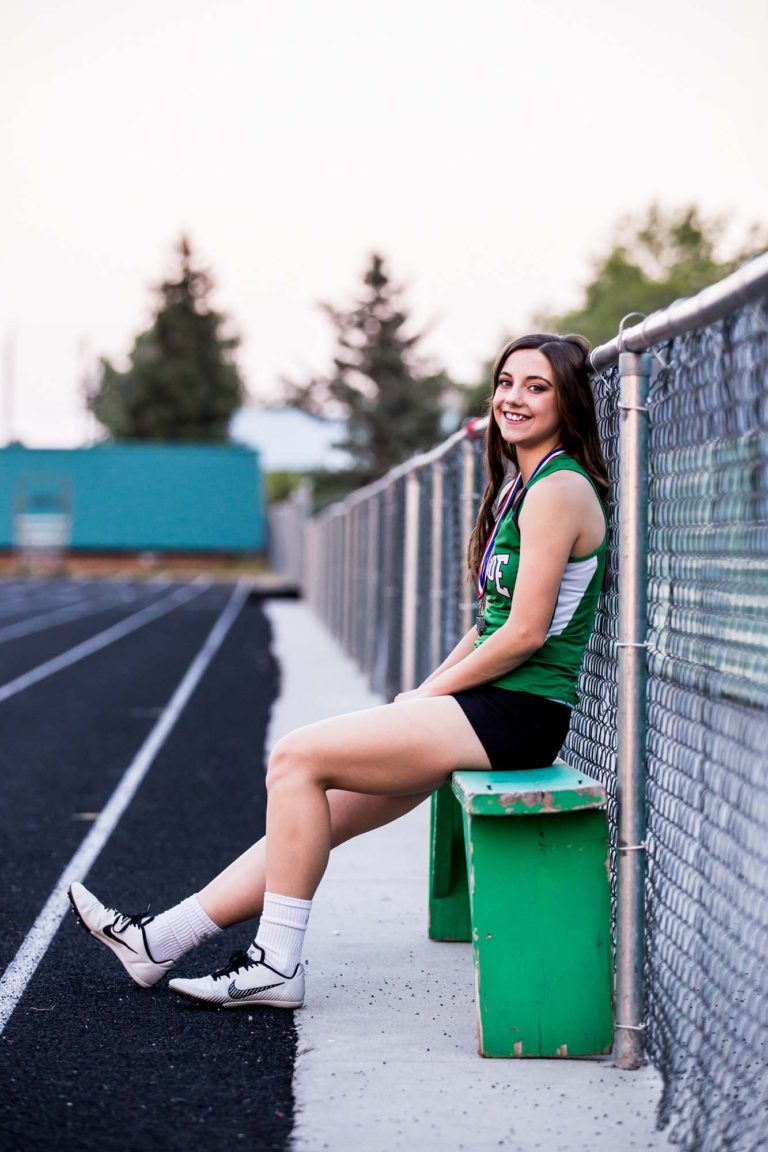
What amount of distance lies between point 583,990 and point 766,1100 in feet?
1.81

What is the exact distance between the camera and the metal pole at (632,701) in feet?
12.1

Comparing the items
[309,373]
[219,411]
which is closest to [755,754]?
[309,373]

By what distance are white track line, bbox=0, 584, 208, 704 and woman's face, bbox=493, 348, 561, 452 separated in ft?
32.5

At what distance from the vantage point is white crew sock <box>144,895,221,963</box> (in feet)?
14.0

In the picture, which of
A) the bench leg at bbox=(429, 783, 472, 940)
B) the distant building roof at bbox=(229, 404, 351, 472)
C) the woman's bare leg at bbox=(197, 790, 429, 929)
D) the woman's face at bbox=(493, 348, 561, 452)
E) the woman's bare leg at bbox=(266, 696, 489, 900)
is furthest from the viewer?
the distant building roof at bbox=(229, 404, 351, 472)

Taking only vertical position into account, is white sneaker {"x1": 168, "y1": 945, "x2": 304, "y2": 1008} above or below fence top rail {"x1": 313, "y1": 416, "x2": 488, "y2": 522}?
below

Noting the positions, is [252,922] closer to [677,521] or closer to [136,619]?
[677,521]

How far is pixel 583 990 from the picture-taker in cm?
374

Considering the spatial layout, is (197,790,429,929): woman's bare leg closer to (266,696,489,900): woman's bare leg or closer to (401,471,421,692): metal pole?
(266,696,489,900): woman's bare leg

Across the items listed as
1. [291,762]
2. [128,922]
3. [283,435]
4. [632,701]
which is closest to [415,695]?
[291,762]

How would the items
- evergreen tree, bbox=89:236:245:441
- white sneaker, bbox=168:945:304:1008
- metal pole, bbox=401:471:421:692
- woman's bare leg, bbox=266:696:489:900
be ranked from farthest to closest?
evergreen tree, bbox=89:236:245:441 → metal pole, bbox=401:471:421:692 → white sneaker, bbox=168:945:304:1008 → woman's bare leg, bbox=266:696:489:900

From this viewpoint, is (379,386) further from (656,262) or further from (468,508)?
(468,508)

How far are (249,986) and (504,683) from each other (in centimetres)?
108

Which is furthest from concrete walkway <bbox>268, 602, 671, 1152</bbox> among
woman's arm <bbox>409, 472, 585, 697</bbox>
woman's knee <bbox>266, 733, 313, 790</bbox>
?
woman's arm <bbox>409, 472, 585, 697</bbox>
